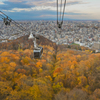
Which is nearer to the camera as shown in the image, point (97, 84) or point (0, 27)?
point (97, 84)

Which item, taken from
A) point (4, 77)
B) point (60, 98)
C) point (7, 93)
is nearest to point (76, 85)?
point (60, 98)

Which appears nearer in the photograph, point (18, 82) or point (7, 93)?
point (7, 93)

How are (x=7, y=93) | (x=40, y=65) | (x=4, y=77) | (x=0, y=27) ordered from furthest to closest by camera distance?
(x=0, y=27) < (x=40, y=65) < (x=4, y=77) < (x=7, y=93)

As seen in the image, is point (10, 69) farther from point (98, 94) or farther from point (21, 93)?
point (98, 94)

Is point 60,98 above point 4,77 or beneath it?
beneath

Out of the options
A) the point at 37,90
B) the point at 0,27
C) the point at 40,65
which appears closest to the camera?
the point at 37,90

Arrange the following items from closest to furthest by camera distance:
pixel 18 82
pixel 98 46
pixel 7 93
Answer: pixel 7 93
pixel 18 82
pixel 98 46

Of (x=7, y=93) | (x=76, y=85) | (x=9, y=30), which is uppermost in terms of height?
(x=9, y=30)

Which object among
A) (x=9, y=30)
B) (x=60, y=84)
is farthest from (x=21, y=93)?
(x=9, y=30)

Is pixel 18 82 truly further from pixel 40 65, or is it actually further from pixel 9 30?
pixel 9 30
